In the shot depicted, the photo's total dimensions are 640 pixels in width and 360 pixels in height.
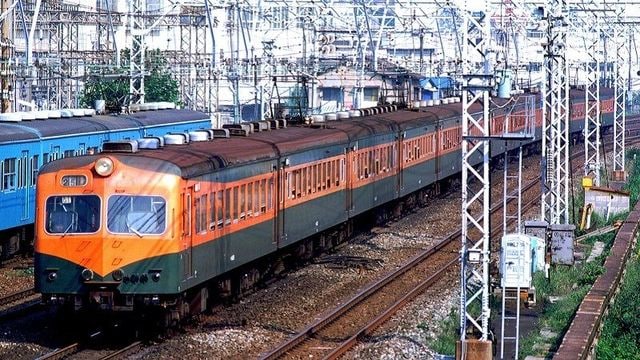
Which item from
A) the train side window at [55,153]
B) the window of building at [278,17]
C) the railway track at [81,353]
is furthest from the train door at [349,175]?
the window of building at [278,17]

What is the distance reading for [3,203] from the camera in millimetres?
22750

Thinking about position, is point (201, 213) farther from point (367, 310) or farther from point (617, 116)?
point (617, 116)

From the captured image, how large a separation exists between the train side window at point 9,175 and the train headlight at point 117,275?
742 centimetres

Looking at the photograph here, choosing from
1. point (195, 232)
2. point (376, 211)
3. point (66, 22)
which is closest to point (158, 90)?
point (66, 22)

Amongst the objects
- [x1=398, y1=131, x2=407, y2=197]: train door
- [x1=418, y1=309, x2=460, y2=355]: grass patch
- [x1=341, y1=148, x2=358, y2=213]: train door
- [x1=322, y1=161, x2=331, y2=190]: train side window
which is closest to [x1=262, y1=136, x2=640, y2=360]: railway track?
[x1=418, y1=309, x2=460, y2=355]: grass patch

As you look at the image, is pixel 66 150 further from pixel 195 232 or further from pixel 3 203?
pixel 195 232

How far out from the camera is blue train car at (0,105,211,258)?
2283cm

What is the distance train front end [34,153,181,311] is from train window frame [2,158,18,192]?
21.9ft

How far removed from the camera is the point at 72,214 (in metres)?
Answer: 16.1

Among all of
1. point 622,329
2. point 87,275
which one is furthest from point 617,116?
point 87,275

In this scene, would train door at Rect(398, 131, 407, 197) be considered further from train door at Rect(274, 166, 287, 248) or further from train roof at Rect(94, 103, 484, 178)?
train door at Rect(274, 166, 287, 248)

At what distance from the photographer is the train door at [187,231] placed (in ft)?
53.7

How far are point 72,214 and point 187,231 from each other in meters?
1.41

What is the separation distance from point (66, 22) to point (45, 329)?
43754 millimetres
